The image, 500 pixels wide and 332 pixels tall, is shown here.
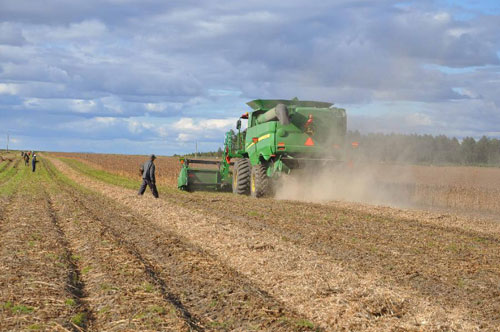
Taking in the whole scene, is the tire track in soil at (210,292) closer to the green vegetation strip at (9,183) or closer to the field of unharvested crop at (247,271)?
the field of unharvested crop at (247,271)

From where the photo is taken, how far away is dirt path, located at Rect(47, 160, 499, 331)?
5816mm

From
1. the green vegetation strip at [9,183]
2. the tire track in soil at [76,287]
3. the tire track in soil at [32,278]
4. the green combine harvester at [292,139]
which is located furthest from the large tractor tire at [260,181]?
the green vegetation strip at [9,183]

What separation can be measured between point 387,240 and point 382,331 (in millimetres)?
5516

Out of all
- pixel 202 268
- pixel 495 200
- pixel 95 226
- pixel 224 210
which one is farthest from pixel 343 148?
pixel 202 268

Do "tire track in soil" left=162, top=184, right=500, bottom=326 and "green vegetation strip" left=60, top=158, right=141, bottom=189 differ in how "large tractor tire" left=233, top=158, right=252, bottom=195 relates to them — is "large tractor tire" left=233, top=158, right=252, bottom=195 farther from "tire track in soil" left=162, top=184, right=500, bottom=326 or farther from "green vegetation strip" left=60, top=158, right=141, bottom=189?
"green vegetation strip" left=60, top=158, right=141, bottom=189

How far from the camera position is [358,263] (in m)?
8.30

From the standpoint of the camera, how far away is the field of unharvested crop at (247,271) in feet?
18.3

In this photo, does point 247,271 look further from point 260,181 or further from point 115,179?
point 115,179

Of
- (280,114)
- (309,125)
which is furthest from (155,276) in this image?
(309,125)

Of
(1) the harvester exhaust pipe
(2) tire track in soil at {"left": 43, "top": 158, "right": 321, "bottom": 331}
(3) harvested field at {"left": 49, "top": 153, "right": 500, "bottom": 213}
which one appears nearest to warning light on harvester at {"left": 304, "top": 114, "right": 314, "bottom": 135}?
(1) the harvester exhaust pipe

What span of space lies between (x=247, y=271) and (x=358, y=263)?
1736mm

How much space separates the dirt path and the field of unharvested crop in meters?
0.02

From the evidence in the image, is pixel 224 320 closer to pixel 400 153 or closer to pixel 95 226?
pixel 95 226

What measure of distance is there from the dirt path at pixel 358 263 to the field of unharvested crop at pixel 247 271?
2 cm
